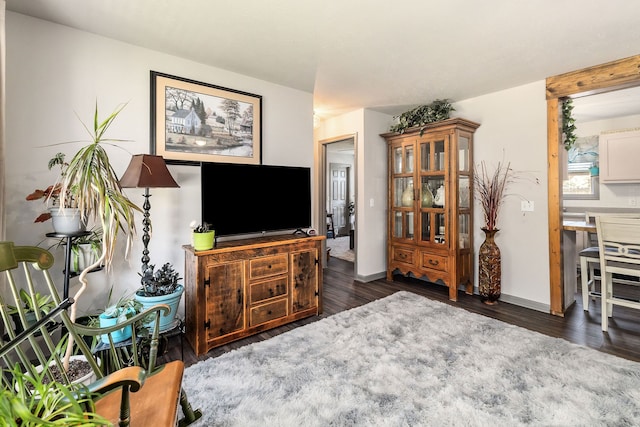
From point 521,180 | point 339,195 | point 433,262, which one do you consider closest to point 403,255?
point 433,262

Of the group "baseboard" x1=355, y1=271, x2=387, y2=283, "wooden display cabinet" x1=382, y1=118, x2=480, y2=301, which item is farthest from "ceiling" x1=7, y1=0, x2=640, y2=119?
"baseboard" x1=355, y1=271, x2=387, y2=283

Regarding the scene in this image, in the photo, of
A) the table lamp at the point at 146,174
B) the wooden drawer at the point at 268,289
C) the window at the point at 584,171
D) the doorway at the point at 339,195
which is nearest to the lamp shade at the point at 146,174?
the table lamp at the point at 146,174

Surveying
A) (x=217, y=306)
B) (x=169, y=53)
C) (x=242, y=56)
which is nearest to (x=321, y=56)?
(x=242, y=56)

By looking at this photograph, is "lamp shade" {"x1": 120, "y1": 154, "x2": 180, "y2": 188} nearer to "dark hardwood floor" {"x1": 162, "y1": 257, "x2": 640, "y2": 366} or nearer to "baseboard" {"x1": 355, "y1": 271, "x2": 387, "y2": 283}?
"dark hardwood floor" {"x1": 162, "y1": 257, "x2": 640, "y2": 366}

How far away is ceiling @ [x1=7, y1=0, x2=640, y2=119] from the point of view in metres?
1.97

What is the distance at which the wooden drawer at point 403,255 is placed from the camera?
13.0 feet

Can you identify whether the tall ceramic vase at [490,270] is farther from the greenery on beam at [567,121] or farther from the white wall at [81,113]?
the white wall at [81,113]

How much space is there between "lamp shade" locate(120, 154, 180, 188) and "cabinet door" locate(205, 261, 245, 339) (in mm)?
745

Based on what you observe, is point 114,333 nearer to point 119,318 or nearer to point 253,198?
point 119,318

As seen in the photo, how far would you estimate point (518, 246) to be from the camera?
11.2 ft

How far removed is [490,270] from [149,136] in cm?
366

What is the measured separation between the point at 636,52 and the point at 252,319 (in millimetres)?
3978

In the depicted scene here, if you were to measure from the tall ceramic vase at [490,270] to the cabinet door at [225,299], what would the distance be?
2.64 m

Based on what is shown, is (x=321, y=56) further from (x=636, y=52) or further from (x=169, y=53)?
(x=636, y=52)
